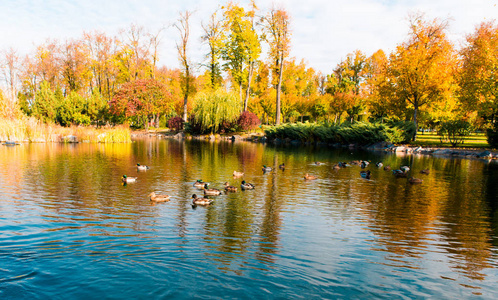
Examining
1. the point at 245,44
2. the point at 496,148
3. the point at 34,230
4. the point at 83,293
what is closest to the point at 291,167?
the point at 34,230

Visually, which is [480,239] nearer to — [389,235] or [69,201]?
[389,235]

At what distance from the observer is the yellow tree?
36.9 m

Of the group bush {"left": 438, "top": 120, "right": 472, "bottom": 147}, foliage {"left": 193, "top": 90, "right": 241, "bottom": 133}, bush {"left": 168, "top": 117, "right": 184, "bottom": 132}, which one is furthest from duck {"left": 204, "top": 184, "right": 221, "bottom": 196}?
bush {"left": 168, "top": 117, "right": 184, "bottom": 132}

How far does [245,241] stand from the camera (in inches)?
318

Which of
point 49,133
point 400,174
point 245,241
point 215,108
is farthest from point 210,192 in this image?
point 215,108

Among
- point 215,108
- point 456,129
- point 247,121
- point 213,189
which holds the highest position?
point 215,108

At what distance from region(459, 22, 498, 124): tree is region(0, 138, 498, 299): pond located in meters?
21.1

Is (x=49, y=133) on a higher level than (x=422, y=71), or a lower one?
lower

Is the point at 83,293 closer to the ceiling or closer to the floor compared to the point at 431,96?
closer to the floor

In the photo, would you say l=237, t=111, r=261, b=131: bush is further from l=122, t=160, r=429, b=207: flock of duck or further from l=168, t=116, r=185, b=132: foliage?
l=122, t=160, r=429, b=207: flock of duck

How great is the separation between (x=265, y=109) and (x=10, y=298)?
209 ft

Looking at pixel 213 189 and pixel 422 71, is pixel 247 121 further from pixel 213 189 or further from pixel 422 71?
pixel 213 189

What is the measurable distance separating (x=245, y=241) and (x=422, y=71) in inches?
1460

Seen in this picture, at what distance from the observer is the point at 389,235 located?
29.0ft
